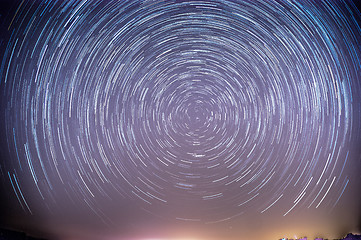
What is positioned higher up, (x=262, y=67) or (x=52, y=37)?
(x=52, y=37)

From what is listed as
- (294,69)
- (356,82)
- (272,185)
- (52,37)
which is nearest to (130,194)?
(272,185)

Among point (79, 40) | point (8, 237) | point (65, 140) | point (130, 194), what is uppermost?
point (79, 40)

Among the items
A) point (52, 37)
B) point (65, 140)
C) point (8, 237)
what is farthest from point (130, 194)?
point (52, 37)

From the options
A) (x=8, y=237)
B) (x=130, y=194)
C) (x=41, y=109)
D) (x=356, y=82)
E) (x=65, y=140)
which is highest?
(x=356, y=82)

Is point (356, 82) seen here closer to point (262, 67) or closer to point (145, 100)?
point (262, 67)

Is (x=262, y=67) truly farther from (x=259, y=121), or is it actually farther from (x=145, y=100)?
(x=145, y=100)

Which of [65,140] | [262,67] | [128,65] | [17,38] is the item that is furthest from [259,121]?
[17,38]

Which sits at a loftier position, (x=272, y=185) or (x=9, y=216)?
(x=272, y=185)

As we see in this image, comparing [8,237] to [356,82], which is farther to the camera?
[356,82]

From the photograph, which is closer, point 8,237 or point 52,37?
point 8,237
